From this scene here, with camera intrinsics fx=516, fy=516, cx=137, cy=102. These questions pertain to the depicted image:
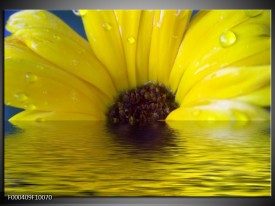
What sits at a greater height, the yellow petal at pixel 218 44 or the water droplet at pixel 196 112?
the yellow petal at pixel 218 44

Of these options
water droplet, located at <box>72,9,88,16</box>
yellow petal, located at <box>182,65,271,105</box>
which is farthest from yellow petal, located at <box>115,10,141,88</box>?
yellow petal, located at <box>182,65,271,105</box>

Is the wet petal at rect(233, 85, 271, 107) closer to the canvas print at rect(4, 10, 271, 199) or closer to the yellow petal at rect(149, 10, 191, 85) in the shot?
the canvas print at rect(4, 10, 271, 199)

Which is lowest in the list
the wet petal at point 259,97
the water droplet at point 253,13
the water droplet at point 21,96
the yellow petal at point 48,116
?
the yellow petal at point 48,116

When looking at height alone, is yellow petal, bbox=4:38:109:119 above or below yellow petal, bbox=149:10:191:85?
below

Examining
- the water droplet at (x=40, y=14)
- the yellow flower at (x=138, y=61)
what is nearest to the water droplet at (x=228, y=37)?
the yellow flower at (x=138, y=61)

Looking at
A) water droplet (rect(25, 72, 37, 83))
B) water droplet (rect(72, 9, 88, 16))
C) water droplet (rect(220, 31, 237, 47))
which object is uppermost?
water droplet (rect(72, 9, 88, 16))

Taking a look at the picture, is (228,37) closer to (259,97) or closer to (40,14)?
(259,97)

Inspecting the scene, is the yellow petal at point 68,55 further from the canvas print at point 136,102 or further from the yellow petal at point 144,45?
the yellow petal at point 144,45

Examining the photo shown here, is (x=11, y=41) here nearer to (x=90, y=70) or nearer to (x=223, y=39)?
(x=90, y=70)
